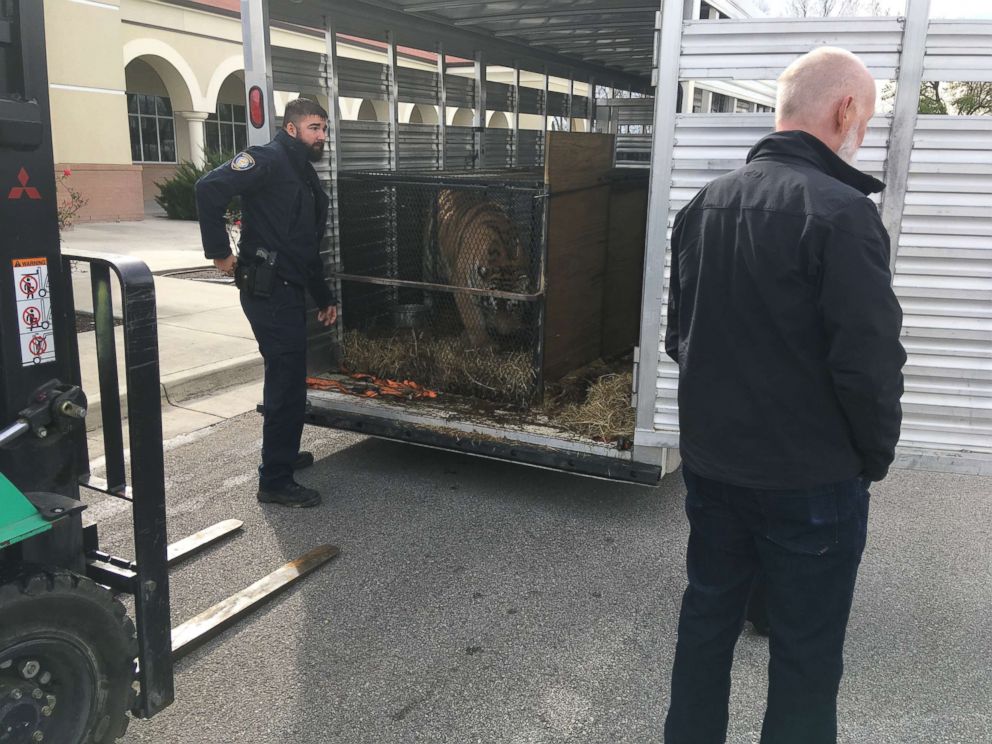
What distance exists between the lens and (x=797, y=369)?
7.32 ft

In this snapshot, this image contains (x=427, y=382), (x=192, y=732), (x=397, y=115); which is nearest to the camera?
(x=192, y=732)

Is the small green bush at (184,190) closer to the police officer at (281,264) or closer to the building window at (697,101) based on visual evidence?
the police officer at (281,264)

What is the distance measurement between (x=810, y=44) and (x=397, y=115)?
4.01m

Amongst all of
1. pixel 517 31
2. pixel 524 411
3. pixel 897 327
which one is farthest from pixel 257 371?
pixel 897 327

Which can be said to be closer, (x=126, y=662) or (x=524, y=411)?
(x=126, y=662)

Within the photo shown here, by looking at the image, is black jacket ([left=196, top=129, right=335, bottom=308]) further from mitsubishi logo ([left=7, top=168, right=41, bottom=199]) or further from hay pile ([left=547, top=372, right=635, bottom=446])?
mitsubishi logo ([left=7, top=168, right=41, bottom=199])

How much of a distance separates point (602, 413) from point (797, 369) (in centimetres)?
281

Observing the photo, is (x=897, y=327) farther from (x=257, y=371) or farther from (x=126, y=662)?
(x=257, y=371)

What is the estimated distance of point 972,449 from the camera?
3.70m

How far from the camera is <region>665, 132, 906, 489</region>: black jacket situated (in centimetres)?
209

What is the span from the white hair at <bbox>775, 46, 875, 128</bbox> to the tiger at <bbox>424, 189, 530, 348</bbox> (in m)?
3.67

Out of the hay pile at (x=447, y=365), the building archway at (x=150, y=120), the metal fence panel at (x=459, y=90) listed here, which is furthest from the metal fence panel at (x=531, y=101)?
the building archway at (x=150, y=120)

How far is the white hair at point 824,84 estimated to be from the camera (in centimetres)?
222

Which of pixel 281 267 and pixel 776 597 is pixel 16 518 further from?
pixel 281 267
